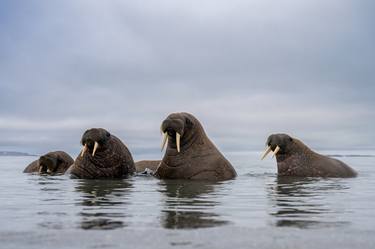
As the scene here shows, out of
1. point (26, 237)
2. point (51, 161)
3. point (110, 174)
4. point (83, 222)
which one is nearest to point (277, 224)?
point (83, 222)

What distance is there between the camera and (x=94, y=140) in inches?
578

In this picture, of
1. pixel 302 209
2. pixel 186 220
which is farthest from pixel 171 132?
pixel 186 220

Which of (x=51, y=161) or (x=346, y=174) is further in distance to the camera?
(x=51, y=161)

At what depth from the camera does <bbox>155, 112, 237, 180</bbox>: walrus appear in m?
13.6

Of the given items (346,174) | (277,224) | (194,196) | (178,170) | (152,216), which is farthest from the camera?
(346,174)

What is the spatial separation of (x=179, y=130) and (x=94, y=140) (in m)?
2.55

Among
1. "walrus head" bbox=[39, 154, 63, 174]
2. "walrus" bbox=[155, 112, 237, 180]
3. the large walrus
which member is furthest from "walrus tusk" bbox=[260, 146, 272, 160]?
"walrus head" bbox=[39, 154, 63, 174]

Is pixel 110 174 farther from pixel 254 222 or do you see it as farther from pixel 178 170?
pixel 254 222

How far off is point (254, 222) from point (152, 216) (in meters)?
1.20

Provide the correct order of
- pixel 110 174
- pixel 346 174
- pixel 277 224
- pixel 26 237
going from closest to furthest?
pixel 26 237 < pixel 277 224 < pixel 110 174 < pixel 346 174

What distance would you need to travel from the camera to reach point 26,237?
4844 mm

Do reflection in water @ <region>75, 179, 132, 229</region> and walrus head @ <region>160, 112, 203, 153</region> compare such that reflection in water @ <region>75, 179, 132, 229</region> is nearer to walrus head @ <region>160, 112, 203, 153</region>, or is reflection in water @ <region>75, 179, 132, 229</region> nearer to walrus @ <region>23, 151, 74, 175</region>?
walrus head @ <region>160, 112, 203, 153</region>

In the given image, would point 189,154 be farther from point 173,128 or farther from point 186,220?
point 186,220

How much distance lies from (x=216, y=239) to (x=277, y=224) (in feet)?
3.81
